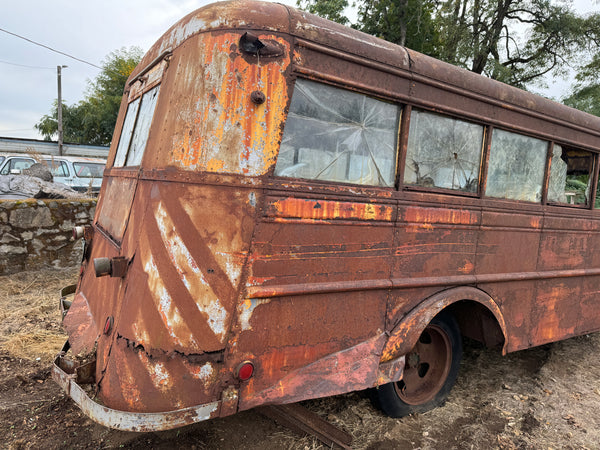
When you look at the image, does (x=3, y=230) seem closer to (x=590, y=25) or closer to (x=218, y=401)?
(x=218, y=401)

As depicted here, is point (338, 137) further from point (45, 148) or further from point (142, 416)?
point (45, 148)

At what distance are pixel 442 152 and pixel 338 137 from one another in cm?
86

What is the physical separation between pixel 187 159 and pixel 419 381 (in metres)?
2.42

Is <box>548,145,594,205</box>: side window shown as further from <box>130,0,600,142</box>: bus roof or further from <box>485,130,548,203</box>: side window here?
<box>130,0,600,142</box>: bus roof

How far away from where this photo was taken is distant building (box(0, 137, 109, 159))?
631 inches

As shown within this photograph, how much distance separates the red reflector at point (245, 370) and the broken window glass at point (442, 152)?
1450 millimetres

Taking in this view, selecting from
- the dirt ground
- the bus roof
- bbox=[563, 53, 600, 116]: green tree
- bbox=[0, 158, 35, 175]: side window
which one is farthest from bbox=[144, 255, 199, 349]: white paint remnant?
bbox=[563, 53, 600, 116]: green tree

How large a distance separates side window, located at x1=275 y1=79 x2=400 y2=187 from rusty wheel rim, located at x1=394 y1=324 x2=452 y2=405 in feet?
4.49

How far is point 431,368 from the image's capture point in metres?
3.16

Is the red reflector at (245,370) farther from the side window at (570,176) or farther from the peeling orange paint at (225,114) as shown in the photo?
the side window at (570,176)

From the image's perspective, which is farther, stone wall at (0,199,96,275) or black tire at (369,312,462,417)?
stone wall at (0,199,96,275)

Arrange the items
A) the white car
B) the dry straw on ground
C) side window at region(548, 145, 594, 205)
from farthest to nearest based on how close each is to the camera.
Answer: the white car
the dry straw on ground
side window at region(548, 145, 594, 205)

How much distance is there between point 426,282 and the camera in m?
2.59

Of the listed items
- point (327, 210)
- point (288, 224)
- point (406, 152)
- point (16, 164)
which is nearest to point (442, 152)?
point (406, 152)
